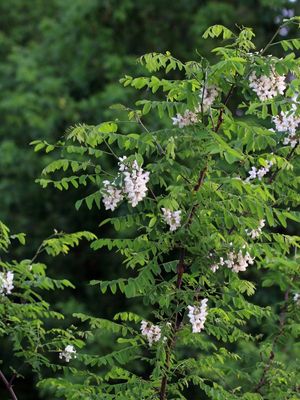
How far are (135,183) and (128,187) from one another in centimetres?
3

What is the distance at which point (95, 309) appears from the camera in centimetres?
952

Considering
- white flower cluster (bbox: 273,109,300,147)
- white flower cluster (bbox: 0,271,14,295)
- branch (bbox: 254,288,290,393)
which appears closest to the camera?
white flower cluster (bbox: 273,109,300,147)

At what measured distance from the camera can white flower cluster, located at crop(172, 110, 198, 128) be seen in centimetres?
315

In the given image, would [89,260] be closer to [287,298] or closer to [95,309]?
[95,309]

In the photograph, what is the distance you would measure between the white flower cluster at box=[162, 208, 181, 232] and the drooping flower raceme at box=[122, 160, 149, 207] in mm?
109

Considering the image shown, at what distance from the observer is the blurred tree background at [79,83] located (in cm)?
921

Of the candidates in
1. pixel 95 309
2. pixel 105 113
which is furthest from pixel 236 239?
pixel 95 309

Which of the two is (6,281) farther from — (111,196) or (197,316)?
(197,316)

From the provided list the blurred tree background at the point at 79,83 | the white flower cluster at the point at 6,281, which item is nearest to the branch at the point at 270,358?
the white flower cluster at the point at 6,281

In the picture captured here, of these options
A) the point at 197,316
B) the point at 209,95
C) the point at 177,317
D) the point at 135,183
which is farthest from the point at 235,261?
the point at 209,95

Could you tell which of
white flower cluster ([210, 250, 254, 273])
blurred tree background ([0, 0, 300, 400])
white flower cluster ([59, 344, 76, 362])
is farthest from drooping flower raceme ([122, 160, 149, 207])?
blurred tree background ([0, 0, 300, 400])

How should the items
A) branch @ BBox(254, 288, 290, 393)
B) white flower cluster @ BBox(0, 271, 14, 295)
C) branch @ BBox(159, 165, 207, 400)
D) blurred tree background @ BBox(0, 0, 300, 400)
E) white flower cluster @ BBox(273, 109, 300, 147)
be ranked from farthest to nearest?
blurred tree background @ BBox(0, 0, 300, 400) < branch @ BBox(254, 288, 290, 393) < white flower cluster @ BBox(0, 271, 14, 295) < white flower cluster @ BBox(273, 109, 300, 147) < branch @ BBox(159, 165, 207, 400)

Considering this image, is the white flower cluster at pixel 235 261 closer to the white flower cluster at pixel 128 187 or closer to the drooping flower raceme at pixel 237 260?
the drooping flower raceme at pixel 237 260

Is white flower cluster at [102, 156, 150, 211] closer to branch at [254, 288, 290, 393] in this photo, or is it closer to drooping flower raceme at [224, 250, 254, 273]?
drooping flower raceme at [224, 250, 254, 273]
